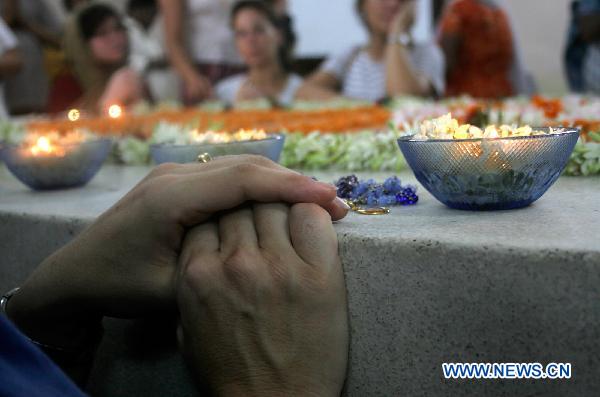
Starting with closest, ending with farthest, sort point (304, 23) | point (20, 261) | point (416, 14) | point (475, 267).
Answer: point (475, 267) < point (20, 261) < point (416, 14) < point (304, 23)

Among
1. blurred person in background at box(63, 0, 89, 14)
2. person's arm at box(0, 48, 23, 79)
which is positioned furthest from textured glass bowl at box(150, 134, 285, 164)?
blurred person in background at box(63, 0, 89, 14)

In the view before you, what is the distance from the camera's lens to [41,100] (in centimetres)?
491

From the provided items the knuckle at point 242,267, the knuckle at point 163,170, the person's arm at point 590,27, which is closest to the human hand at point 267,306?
the knuckle at point 242,267

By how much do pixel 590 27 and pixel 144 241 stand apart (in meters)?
2.72

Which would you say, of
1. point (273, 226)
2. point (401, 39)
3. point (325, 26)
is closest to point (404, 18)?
point (401, 39)

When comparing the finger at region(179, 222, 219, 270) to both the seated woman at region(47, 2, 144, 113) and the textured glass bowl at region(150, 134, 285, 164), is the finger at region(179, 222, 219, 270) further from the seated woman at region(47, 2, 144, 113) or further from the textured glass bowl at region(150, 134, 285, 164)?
the seated woman at region(47, 2, 144, 113)

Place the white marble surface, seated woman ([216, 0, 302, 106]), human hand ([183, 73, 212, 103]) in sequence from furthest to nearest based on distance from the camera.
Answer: human hand ([183, 73, 212, 103])
seated woman ([216, 0, 302, 106])
the white marble surface

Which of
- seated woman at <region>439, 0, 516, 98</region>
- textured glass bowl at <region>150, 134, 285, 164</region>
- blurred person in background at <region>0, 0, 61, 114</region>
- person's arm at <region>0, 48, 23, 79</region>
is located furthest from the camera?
blurred person in background at <region>0, 0, 61, 114</region>

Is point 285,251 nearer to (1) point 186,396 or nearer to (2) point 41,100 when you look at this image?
(1) point 186,396

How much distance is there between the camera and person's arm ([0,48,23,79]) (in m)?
3.29

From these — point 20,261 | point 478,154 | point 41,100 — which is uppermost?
point 478,154

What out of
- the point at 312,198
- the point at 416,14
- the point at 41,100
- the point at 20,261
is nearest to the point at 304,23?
the point at 416,14

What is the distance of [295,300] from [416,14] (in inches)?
120

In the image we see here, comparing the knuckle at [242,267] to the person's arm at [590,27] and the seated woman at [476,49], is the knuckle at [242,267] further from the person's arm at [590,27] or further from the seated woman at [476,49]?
the person's arm at [590,27]
